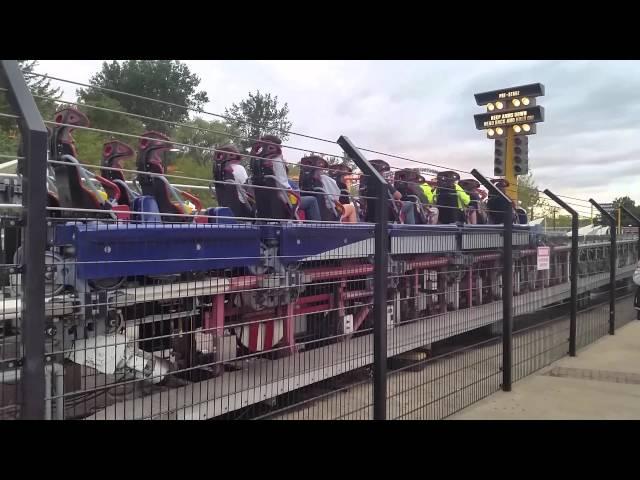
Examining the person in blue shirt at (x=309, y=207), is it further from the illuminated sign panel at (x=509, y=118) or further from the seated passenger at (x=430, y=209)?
the illuminated sign panel at (x=509, y=118)

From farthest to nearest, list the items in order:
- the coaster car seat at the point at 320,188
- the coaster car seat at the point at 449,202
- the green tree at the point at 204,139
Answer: the coaster car seat at the point at 449,202
the coaster car seat at the point at 320,188
the green tree at the point at 204,139

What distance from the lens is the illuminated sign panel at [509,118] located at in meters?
14.0

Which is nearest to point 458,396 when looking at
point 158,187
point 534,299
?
point 534,299

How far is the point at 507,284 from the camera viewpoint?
559cm

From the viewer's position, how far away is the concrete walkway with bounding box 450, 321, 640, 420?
5031mm

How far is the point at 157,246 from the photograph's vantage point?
3666mm

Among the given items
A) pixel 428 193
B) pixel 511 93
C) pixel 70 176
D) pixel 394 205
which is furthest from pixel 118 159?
pixel 511 93

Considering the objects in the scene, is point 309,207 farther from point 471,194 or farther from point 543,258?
point 471,194

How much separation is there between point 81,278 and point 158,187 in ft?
6.80

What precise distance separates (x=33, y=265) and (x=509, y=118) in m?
14.1

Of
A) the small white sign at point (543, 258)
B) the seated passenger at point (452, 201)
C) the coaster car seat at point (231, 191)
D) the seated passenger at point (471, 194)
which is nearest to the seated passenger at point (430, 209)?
the seated passenger at point (452, 201)

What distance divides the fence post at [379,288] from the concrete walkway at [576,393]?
139 cm

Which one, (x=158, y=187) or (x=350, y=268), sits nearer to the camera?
(x=350, y=268)

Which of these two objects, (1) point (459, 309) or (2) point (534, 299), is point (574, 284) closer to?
(2) point (534, 299)
